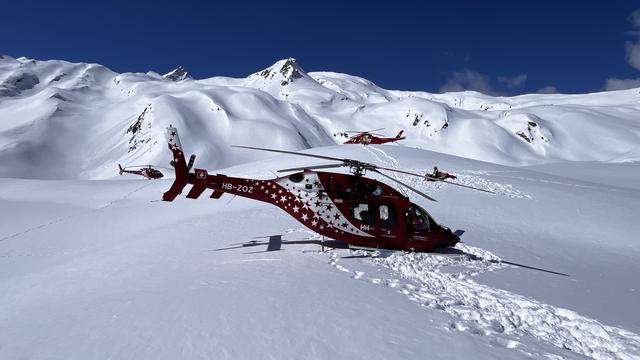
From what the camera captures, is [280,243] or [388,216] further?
[280,243]

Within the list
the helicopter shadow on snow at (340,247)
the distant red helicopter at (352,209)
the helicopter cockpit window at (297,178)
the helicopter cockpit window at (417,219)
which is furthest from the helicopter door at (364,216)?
the helicopter cockpit window at (297,178)

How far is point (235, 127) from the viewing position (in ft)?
347

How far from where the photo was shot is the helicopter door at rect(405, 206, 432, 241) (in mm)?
11734

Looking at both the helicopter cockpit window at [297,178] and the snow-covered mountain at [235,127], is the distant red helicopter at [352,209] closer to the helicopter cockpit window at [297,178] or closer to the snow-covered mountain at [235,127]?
the helicopter cockpit window at [297,178]

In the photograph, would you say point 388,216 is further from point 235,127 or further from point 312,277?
point 235,127

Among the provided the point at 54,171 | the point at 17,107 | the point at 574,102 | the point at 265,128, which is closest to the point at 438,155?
the point at 265,128

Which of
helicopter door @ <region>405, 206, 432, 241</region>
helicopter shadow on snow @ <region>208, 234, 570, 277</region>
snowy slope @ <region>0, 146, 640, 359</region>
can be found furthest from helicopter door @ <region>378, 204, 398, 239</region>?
snowy slope @ <region>0, 146, 640, 359</region>

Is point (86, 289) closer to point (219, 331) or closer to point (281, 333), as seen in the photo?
point (219, 331)

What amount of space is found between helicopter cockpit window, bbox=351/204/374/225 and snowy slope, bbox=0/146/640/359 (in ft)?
3.93

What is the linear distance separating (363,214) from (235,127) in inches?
3871

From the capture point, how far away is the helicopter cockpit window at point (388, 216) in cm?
1167

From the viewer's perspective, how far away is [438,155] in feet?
116

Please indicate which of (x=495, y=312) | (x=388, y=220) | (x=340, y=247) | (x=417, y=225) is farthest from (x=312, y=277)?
(x=417, y=225)

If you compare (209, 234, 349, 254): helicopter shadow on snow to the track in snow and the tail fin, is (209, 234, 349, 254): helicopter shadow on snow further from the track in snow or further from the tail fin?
the tail fin
